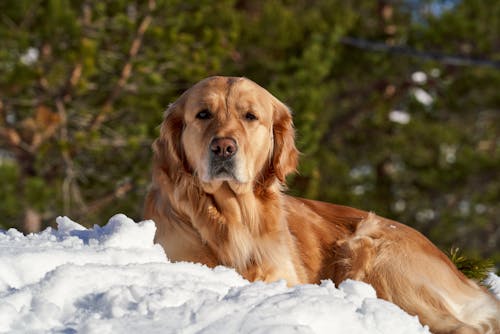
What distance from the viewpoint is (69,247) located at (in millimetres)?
3312

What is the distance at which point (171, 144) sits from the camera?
4570mm

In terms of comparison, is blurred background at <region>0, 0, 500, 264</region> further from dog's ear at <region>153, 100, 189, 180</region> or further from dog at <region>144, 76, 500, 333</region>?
dog's ear at <region>153, 100, 189, 180</region>

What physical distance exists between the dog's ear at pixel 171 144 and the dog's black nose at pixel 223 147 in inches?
14.4

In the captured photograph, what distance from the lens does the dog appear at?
4.27 meters

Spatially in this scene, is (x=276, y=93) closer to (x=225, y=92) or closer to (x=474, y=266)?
(x=474, y=266)

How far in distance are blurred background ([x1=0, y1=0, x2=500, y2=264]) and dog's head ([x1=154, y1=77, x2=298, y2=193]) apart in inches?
247

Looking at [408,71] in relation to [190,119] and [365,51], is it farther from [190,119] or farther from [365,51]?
[190,119]

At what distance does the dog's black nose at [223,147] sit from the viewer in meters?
4.15

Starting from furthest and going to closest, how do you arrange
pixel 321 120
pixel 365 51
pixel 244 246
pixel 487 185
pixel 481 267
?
pixel 487 185 → pixel 365 51 → pixel 321 120 → pixel 481 267 → pixel 244 246

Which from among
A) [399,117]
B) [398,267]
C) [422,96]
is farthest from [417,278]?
[399,117]

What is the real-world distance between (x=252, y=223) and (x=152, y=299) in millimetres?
1840

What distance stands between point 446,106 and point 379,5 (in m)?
3.12

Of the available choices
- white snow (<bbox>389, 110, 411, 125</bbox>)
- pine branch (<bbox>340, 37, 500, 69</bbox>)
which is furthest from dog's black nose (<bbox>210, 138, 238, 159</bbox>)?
white snow (<bbox>389, 110, 411, 125</bbox>)

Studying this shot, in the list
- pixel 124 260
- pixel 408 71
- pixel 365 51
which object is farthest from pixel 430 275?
pixel 408 71
